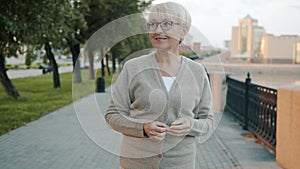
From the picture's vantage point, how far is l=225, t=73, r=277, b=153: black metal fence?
7965 millimetres

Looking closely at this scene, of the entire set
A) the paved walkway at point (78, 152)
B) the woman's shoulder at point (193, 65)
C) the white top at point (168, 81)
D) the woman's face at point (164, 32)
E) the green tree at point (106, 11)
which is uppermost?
the green tree at point (106, 11)

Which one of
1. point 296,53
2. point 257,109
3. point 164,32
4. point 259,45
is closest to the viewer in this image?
point 164,32

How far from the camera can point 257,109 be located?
9414mm

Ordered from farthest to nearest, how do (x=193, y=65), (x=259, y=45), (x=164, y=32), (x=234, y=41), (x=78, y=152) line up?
1. (x=234, y=41)
2. (x=259, y=45)
3. (x=78, y=152)
4. (x=193, y=65)
5. (x=164, y=32)

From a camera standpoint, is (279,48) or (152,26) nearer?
(152,26)

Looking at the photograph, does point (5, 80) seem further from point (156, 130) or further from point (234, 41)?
point (234, 41)

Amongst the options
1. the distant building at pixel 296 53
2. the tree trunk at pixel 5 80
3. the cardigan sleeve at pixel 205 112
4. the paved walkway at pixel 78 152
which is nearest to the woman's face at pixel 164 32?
the cardigan sleeve at pixel 205 112

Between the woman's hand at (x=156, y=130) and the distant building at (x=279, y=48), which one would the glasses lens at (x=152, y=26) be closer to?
the woman's hand at (x=156, y=130)

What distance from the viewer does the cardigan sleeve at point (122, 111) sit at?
1.94 meters

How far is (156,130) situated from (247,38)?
101327 millimetres

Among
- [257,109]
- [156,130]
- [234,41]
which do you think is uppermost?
[234,41]

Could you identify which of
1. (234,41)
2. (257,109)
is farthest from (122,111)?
(234,41)

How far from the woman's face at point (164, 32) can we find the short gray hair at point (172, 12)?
0.02m

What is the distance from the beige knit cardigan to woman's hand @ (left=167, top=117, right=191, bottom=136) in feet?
0.18
